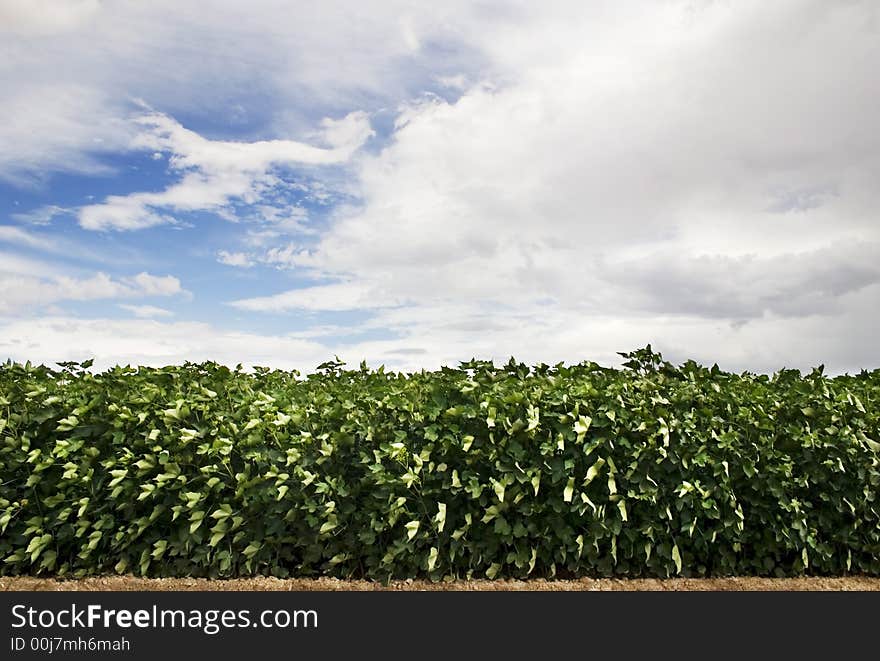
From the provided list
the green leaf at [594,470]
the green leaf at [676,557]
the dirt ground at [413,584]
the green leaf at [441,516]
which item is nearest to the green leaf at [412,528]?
the green leaf at [441,516]

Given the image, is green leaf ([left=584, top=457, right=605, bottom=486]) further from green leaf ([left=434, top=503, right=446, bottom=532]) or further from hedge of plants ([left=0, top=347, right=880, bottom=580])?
green leaf ([left=434, top=503, right=446, bottom=532])

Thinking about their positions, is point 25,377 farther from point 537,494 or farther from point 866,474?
point 866,474

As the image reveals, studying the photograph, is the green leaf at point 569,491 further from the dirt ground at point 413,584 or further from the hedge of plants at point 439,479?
the dirt ground at point 413,584

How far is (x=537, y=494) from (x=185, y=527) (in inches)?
109

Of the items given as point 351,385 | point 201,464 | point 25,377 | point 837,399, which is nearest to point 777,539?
point 837,399

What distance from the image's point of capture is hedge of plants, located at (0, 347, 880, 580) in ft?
19.5

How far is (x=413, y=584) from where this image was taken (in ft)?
19.5

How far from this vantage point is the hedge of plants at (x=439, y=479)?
595 cm

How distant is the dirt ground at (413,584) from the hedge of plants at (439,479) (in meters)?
0.10

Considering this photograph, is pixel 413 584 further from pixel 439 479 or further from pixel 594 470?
pixel 594 470

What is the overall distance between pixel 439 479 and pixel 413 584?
83 centimetres

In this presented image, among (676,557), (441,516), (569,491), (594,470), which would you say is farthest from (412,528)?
(676,557)

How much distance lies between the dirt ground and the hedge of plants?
4.1 inches

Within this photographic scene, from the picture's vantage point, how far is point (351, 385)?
22.3 ft
